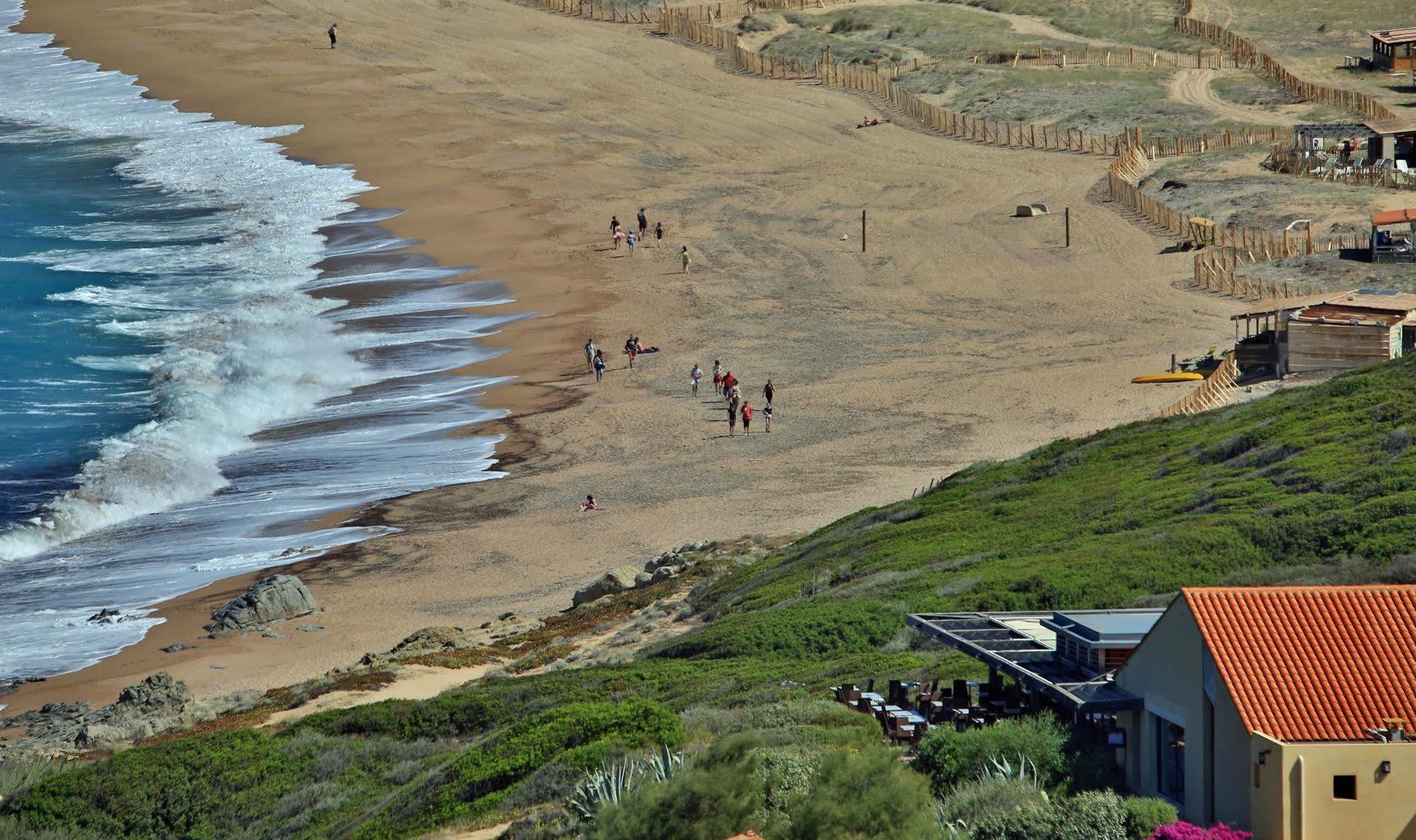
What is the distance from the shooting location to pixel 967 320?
47.9m

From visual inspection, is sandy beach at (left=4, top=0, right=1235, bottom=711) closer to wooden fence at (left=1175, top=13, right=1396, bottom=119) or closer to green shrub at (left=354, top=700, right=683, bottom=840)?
green shrub at (left=354, top=700, right=683, bottom=840)

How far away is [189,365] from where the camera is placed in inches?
1789

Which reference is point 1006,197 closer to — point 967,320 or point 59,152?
point 967,320

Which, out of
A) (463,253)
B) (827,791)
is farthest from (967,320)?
(827,791)

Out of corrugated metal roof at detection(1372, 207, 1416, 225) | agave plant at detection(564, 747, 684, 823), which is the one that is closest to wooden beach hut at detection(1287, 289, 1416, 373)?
corrugated metal roof at detection(1372, 207, 1416, 225)

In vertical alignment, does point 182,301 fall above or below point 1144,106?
below

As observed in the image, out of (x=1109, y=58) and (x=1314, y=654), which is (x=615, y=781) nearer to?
(x=1314, y=654)

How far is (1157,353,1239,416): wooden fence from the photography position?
34.6 meters

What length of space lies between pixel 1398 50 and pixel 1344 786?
233ft

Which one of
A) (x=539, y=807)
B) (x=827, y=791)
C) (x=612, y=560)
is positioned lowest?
(x=612, y=560)

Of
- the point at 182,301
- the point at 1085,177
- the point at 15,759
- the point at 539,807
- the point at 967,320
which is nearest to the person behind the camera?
the point at 539,807

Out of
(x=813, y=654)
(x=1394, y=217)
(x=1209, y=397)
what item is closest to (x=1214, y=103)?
(x=1394, y=217)

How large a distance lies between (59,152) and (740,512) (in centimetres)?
4791

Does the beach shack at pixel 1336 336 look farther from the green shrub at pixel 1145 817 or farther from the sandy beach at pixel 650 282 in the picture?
the green shrub at pixel 1145 817
